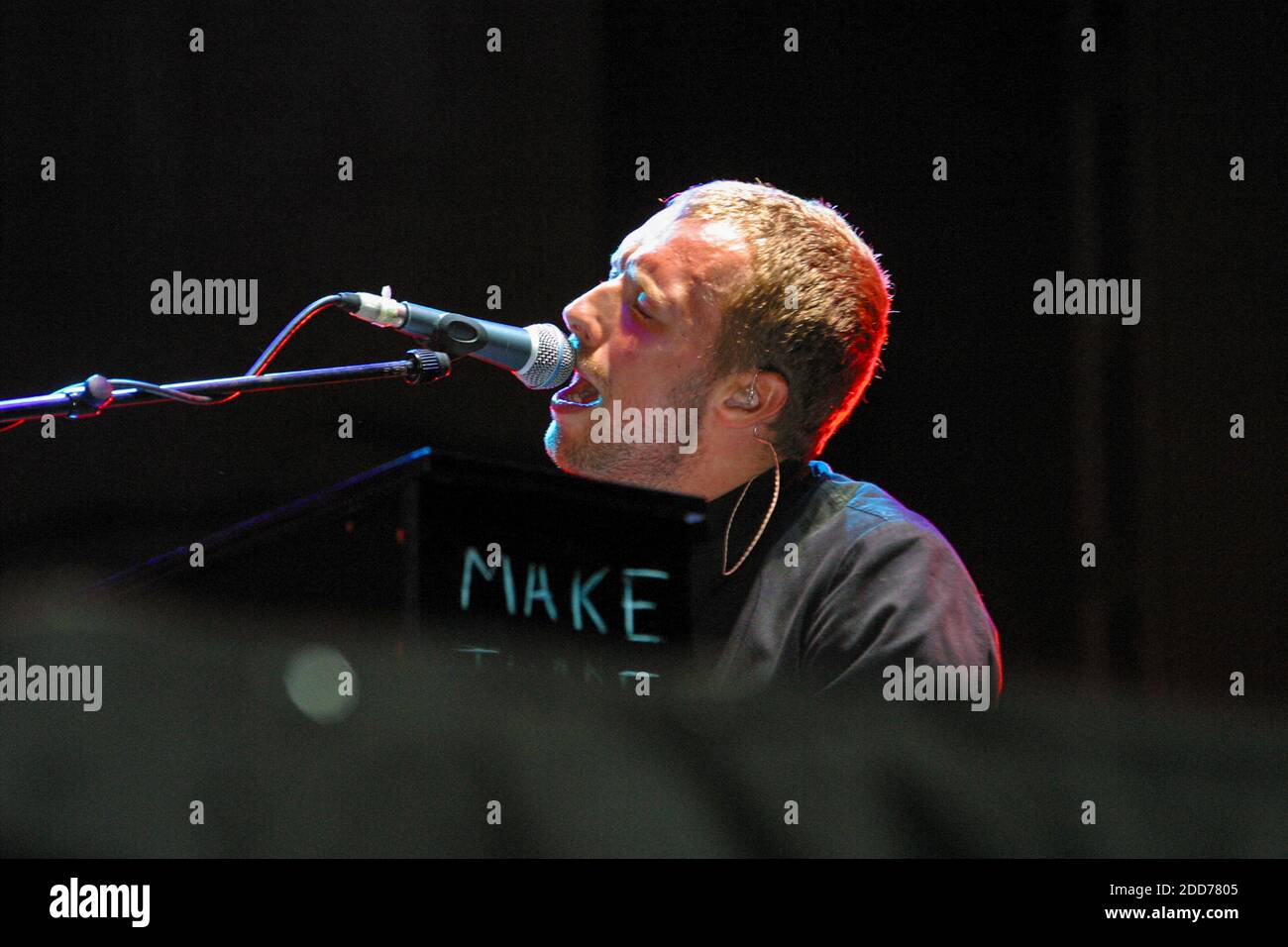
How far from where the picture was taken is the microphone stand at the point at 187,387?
1.73m

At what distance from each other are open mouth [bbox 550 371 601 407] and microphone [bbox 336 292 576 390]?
1.35 ft

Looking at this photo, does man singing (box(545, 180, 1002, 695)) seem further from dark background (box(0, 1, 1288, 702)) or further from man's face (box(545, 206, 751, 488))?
dark background (box(0, 1, 1288, 702))

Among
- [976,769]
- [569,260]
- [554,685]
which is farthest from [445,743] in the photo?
[569,260]

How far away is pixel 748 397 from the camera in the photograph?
2.63 meters

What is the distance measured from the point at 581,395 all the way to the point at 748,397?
1.07 ft

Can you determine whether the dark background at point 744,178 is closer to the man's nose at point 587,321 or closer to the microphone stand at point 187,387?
the man's nose at point 587,321

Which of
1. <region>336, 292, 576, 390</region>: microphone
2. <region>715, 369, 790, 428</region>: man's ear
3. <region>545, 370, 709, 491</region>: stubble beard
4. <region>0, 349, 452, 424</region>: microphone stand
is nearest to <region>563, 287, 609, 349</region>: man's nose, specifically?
<region>545, 370, 709, 491</region>: stubble beard

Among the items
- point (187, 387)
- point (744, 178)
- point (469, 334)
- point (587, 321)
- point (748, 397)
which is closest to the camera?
point (187, 387)

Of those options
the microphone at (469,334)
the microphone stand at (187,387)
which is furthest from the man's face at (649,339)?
the microphone stand at (187,387)

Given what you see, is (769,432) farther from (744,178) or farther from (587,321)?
(744,178)

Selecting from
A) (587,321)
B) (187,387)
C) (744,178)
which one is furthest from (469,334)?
(744,178)

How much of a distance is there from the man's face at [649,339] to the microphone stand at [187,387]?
0.56 m
